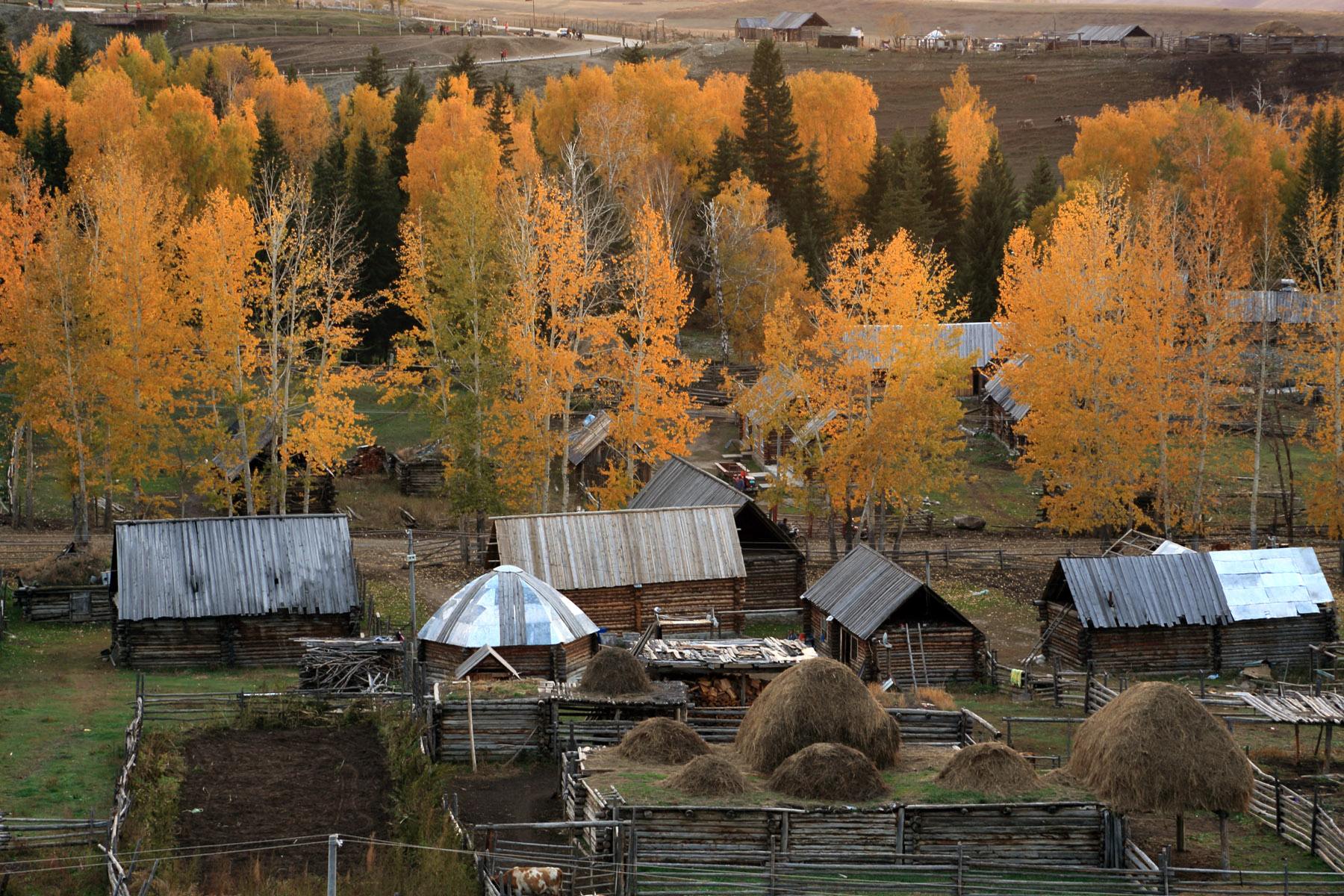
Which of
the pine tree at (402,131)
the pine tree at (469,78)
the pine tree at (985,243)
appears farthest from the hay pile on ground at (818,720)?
the pine tree at (469,78)

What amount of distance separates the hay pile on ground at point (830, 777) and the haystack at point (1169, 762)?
361 cm

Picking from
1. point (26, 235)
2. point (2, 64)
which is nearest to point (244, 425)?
point (26, 235)

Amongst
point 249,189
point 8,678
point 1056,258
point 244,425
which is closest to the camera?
point 8,678

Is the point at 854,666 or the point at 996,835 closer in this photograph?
the point at 996,835

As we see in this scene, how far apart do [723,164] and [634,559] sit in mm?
46352

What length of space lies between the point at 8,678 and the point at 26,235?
70.8 ft

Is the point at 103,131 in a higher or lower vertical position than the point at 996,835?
higher

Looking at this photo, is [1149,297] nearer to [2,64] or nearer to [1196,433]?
[1196,433]

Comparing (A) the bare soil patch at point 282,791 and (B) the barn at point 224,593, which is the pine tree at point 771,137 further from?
(A) the bare soil patch at point 282,791

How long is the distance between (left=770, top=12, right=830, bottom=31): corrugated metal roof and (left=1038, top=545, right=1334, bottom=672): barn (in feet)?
411

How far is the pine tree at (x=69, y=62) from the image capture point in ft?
314

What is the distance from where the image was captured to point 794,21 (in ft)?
531

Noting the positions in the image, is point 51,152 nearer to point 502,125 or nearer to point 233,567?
point 502,125

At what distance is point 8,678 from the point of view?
3528cm
